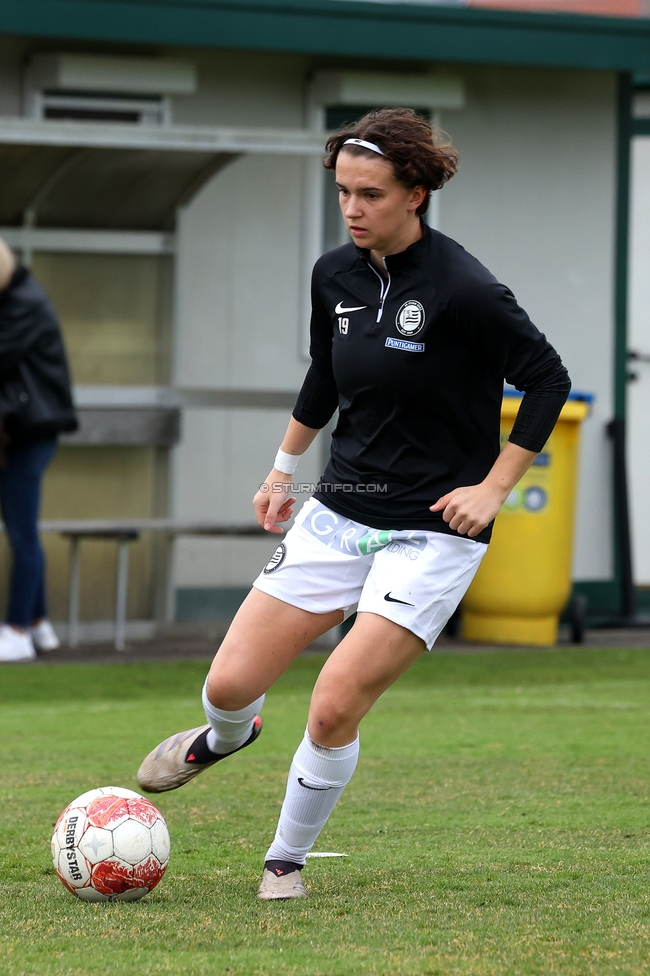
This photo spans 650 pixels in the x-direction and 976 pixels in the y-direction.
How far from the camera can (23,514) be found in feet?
29.3

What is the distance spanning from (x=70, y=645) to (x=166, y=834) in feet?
19.9

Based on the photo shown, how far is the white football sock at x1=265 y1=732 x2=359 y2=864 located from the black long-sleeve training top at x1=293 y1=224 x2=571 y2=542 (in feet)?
2.03

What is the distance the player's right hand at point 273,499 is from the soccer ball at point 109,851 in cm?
98

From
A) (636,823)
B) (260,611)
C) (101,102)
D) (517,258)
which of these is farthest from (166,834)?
(517,258)

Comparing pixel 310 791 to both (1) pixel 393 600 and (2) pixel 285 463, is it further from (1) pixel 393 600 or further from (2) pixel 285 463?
(2) pixel 285 463

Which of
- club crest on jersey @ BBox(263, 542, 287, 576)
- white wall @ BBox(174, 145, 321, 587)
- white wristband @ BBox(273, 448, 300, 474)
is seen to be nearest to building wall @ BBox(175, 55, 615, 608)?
white wall @ BBox(174, 145, 321, 587)

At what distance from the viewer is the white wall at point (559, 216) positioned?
37.1 feet

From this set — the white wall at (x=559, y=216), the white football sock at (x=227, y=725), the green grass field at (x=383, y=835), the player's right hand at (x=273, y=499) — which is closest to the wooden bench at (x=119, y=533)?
the green grass field at (x=383, y=835)

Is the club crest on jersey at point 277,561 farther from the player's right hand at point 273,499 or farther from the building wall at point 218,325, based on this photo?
the building wall at point 218,325

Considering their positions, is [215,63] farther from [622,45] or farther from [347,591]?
[347,591]

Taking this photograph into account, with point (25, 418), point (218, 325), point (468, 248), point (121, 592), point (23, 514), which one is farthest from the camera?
point (468, 248)

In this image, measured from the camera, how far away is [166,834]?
3.91 metres

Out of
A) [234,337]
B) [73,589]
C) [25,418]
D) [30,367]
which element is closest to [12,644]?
[73,589]

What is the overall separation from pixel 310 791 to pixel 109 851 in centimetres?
54
